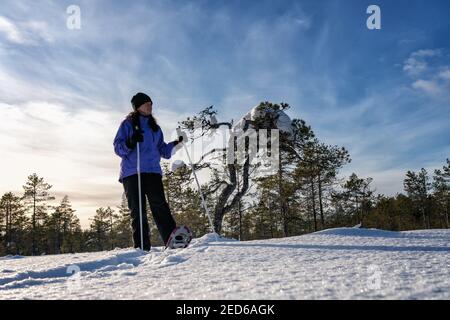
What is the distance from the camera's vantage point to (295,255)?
2.46 metres

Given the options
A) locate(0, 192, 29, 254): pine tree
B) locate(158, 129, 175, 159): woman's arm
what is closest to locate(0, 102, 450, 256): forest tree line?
locate(0, 192, 29, 254): pine tree

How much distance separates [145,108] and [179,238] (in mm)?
1793

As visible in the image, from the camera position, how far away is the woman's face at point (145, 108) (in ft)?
15.4

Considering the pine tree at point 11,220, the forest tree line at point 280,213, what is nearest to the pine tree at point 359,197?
the forest tree line at point 280,213

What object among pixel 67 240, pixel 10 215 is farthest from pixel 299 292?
pixel 67 240

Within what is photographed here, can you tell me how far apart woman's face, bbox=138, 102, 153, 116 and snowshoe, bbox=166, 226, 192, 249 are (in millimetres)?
1647

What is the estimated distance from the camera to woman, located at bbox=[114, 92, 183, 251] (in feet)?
14.6

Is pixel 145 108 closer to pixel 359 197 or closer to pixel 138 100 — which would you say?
pixel 138 100

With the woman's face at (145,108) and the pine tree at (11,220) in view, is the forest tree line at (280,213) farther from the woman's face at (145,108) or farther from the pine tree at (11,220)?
the woman's face at (145,108)

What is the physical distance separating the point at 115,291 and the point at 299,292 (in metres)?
0.77

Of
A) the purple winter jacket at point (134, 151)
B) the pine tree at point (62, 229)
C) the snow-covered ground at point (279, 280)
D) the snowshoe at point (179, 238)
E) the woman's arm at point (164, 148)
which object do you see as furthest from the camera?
the pine tree at point (62, 229)

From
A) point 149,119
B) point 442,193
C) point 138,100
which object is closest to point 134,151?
point 149,119

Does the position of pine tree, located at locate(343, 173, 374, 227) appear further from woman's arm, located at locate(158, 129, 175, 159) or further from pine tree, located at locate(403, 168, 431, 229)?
woman's arm, located at locate(158, 129, 175, 159)
